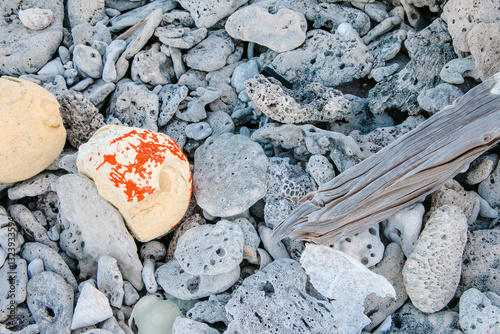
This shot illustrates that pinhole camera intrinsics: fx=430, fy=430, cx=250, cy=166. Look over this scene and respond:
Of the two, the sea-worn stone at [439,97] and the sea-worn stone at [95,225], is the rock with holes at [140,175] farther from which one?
the sea-worn stone at [439,97]

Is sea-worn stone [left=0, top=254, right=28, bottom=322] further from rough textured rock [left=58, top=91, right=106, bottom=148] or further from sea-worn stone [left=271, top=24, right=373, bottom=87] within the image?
sea-worn stone [left=271, top=24, right=373, bottom=87]

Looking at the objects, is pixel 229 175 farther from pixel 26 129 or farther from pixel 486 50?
pixel 486 50

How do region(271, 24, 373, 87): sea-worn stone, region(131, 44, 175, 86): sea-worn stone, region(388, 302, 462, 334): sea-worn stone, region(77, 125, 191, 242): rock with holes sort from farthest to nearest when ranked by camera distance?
1. region(131, 44, 175, 86): sea-worn stone
2. region(271, 24, 373, 87): sea-worn stone
3. region(77, 125, 191, 242): rock with holes
4. region(388, 302, 462, 334): sea-worn stone

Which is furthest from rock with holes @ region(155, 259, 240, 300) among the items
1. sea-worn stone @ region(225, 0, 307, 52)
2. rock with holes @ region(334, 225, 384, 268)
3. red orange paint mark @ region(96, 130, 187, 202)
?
sea-worn stone @ region(225, 0, 307, 52)

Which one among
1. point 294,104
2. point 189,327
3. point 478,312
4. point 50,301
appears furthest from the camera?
point 294,104

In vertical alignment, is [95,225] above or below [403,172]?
below

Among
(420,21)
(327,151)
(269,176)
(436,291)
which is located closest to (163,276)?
(269,176)

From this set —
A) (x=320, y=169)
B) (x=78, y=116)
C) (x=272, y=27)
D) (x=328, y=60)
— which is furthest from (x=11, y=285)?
(x=328, y=60)

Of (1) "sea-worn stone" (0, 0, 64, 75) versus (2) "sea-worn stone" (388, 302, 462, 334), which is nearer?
(2) "sea-worn stone" (388, 302, 462, 334)
